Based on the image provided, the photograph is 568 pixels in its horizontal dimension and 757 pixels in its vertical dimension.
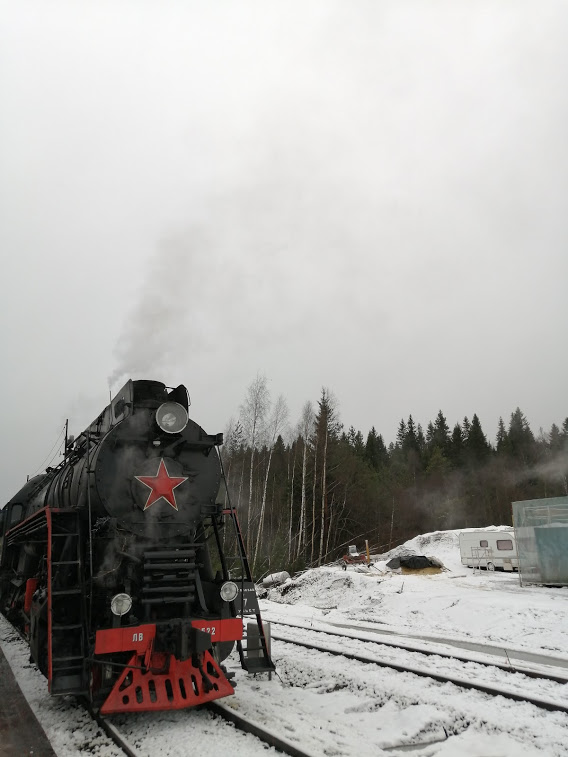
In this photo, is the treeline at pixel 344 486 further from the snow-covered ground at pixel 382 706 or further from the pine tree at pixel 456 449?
the snow-covered ground at pixel 382 706

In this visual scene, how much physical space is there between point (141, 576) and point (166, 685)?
119 cm

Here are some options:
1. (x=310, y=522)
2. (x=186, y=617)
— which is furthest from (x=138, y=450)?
(x=310, y=522)

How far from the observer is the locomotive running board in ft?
17.7

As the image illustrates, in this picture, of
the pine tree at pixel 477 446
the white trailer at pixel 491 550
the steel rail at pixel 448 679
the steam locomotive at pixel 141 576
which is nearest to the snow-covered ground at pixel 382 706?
the steel rail at pixel 448 679

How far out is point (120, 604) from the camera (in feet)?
19.0

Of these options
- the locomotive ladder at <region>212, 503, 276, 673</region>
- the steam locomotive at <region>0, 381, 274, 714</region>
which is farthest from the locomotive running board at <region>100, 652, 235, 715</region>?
the locomotive ladder at <region>212, 503, 276, 673</region>

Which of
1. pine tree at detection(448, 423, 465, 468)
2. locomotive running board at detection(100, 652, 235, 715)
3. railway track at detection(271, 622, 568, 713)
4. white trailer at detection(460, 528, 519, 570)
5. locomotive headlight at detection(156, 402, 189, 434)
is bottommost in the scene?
white trailer at detection(460, 528, 519, 570)

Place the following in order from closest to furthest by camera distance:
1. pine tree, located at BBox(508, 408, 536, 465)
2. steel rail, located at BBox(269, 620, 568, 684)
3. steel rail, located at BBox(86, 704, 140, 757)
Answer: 1. steel rail, located at BBox(86, 704, 140, 757)
2. steel rail, located at BBox(269, 620, 568, 684)
3. pine tree, located at BBox(508, 408, 536, 465)

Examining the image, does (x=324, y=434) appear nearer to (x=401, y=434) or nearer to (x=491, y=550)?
(x=491, y=550)

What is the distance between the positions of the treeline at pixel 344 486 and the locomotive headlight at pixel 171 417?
1936cm

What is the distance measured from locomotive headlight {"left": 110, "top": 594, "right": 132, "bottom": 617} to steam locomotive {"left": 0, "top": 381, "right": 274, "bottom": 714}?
0.03ft

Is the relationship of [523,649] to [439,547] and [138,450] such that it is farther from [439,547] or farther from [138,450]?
[439,547]

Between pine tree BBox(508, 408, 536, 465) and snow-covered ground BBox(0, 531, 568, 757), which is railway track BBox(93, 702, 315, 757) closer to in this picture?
snow-covered ground BBox(0, 531, 568, 757)

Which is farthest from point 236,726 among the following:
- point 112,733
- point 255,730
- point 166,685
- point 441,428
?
point 441,428
